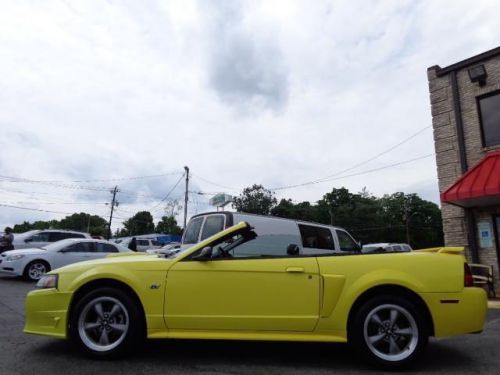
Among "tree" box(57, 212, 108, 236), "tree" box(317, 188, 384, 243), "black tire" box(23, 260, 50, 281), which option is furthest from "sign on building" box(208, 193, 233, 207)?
"tree" box(57, 212, 108, 236)

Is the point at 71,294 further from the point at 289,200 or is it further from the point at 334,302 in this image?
the point at 289,200

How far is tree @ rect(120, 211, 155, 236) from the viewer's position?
98.1 metres

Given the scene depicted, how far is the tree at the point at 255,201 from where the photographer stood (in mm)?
72938

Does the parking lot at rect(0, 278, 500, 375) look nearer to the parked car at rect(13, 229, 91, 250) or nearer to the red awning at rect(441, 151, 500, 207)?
the red awning at rect(441, 151, 500, 207)

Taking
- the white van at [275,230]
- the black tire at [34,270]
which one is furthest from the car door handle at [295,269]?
the black tire at [34,270]

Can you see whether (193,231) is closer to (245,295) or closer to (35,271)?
(245,295)

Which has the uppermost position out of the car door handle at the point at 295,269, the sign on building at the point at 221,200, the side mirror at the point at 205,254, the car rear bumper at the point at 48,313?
the sign on building at the point at 221,200

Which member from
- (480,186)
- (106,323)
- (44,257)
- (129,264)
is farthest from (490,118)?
(44,257)

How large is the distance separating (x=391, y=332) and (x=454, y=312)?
65 cm

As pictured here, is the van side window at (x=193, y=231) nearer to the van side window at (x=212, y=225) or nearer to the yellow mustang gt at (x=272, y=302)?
the van side window at (x=212, y=225)

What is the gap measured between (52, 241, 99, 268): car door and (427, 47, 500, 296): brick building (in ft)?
34.1

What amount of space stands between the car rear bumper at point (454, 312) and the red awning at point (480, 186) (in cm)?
636

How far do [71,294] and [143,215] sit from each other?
319 ft

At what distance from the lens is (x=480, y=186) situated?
33.0 ft
